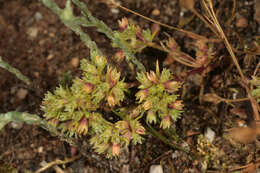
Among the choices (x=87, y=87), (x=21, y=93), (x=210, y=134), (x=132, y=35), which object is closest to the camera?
(x=87, y=87)

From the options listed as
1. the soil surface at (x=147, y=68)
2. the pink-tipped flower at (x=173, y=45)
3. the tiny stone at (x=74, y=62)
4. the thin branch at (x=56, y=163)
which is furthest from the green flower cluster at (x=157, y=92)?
the tiny stone at (x=74, y=62)

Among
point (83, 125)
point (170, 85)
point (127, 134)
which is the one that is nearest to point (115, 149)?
point (127, 134)

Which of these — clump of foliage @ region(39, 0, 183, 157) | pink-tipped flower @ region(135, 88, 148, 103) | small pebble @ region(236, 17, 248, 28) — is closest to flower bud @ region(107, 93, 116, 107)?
clump of foliage @ region(39, 0, 183, 157)

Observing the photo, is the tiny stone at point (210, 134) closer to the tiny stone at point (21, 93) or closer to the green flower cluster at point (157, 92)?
the green flower cluster at point (157, 92)

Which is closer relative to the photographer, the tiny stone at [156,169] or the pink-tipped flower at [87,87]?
the pink-tipped flower at [87,87]

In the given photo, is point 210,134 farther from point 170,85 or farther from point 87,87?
point 87,87

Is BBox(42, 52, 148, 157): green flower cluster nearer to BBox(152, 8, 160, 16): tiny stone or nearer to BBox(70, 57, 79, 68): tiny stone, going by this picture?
BBox(70, 57, 79, 68): tiny stone

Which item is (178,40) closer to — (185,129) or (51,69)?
(185,129)
